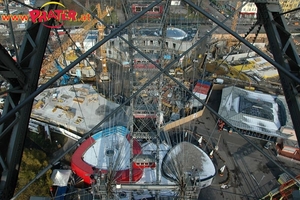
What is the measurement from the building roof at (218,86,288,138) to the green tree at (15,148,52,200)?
8708 mm

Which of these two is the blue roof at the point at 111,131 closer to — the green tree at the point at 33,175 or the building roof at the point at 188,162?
the building roof at the point at 188,162

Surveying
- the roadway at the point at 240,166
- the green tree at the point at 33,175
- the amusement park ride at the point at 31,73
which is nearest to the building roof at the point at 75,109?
the green tree at the point at 33,175

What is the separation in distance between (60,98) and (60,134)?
2.35 m

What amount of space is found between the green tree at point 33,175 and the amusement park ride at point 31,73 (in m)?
7.40

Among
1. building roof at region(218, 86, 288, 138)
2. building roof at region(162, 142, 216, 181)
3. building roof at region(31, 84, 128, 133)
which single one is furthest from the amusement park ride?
building roof at region(218, 86, 288, 138)

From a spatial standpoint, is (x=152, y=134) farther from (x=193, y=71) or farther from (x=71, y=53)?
(x=71, y=53)

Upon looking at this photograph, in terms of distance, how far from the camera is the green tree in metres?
8.38

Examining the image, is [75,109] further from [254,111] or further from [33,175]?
[254,111]

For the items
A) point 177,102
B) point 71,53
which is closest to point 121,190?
point 177,102

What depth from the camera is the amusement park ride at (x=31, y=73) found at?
192 cm

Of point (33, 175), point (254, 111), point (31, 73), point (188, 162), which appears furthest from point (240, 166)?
point (31, 73)

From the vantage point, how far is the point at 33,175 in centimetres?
862

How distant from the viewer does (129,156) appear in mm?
10008

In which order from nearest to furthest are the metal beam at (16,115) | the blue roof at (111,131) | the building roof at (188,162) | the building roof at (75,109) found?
the metal beam at (16,115)
the building roof at (188,162)
the blue roof at (111,131)
the building roof at (75,109)
